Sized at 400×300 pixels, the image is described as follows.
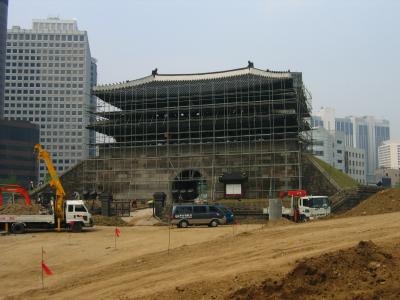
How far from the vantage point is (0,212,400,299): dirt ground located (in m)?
11.7

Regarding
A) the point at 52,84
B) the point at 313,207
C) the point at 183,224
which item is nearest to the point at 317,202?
the point at 313,207

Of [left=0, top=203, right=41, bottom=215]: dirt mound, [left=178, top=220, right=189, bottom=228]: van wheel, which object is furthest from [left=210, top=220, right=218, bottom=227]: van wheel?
[left=0, top=203, right=41, bottom=215]: dirt mound

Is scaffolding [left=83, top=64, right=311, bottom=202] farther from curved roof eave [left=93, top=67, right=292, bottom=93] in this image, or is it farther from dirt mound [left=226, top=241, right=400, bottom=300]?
dirt mound [left=226, top=241, right=400, bottom=300]

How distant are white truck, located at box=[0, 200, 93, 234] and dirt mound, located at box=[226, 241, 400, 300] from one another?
24115mm

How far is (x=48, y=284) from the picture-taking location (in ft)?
53.4

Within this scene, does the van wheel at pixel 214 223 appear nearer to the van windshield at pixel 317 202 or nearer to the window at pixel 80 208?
the van windshield at pixel 317 202

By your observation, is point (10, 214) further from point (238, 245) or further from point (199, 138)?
point (199, 138)

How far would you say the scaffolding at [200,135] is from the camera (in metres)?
49.2

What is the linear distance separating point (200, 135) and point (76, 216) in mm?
22514

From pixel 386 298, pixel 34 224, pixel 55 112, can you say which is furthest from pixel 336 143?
pixel 386 298

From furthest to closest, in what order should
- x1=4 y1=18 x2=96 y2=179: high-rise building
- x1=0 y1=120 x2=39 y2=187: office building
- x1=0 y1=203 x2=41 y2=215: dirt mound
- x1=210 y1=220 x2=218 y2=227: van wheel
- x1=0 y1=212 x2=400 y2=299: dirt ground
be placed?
x1=4 y1=18 x2=96 y2=179: high-rise building
x1=0 y1=120 x2=39 y2=187: office building
x1=210 y1=220 x2=218 y2=227: van wheel
x1=0 y1=203 x2=41 y2=215: dirt mound
x1=0 y1=212 x2=400 y2=299: dirt ground

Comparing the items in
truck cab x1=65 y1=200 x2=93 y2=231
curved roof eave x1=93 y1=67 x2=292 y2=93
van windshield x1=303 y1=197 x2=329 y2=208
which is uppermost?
curved roof eave x1=93 y1=67 x2=292 y2=93

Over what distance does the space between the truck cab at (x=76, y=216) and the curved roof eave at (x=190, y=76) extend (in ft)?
75.6

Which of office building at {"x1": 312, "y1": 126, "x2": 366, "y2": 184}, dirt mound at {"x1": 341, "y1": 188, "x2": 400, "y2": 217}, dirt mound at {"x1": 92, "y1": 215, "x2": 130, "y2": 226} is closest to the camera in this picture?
dirt mound at {"x1": 341, "y1": 188, "x2": 400, "y2": 217}
